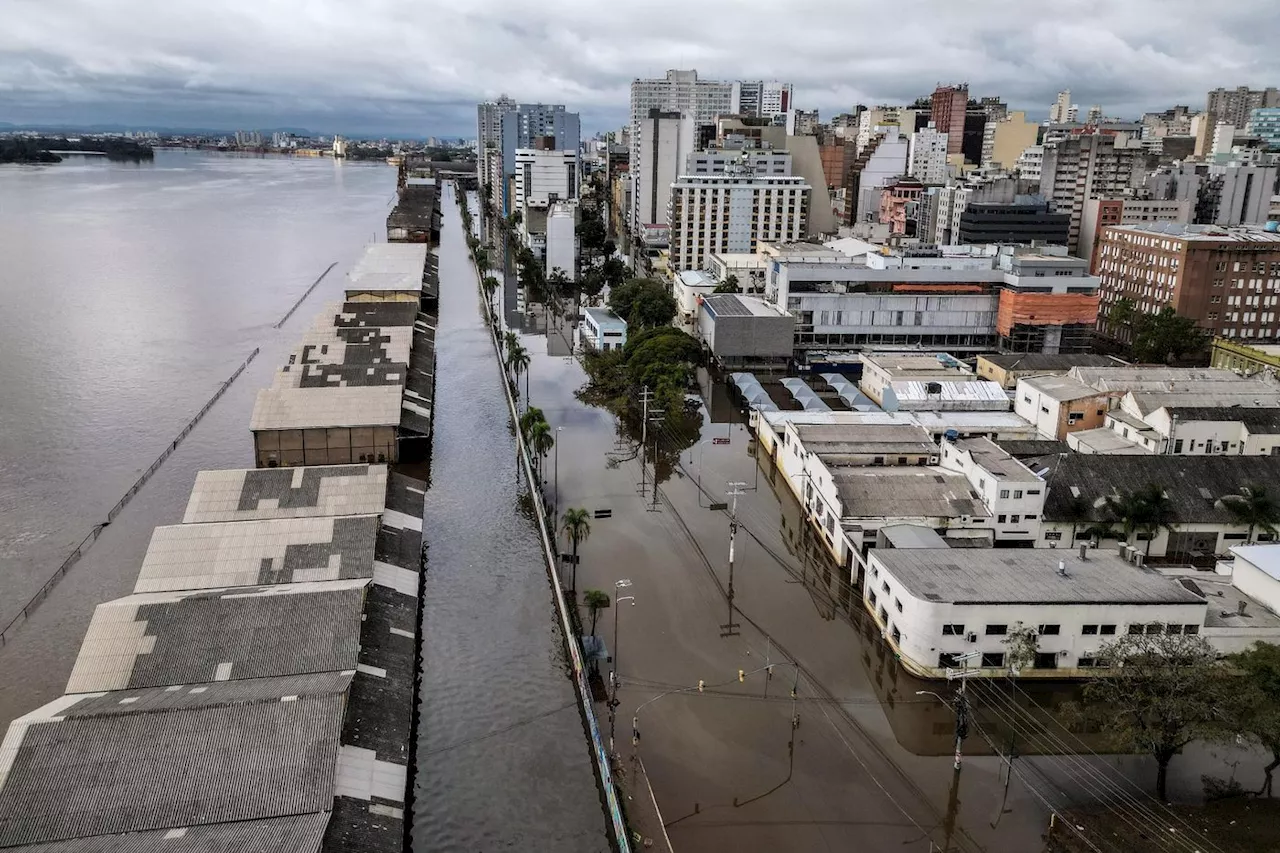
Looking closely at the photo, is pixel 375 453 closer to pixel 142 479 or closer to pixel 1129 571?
pixel 142 479

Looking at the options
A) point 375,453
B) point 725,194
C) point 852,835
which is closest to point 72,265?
point 725,194

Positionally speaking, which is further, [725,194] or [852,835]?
[725,194]

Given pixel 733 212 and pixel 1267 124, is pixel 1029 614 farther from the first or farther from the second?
pixel 1267 124

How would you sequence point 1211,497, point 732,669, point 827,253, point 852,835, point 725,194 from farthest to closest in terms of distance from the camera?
point 725,194 → point 827,253 → point 1211,497 → point 732,669 → point 852,835

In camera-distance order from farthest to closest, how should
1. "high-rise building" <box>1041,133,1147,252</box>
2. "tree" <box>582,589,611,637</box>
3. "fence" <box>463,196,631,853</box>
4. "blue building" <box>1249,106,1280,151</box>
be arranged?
"blue building" <box>1249,106,1280,151</box>, "high-rise building" <box>1041,133,1147,252</box>, "tree" <box>582,589,611,637</box>, "fence" <box>463,196,631,853</box>

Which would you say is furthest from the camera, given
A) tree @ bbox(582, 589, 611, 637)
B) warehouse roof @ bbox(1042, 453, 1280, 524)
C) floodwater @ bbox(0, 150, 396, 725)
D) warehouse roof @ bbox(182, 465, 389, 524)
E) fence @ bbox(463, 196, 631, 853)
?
warehouse roof @ bbox(1042, 453, 1280, 524)

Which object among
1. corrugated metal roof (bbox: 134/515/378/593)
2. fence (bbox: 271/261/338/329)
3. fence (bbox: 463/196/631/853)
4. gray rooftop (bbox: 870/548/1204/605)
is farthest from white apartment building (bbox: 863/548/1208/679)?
fence (bbox: 271/261/338/329)

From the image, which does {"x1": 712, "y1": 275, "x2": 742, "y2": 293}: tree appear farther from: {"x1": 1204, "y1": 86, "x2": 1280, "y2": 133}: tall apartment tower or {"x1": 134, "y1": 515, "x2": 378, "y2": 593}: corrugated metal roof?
{"x1": 1204, "y1": 86, "x2": 1280, "y2": 133}: tall apartment tower

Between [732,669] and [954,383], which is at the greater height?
[954,383]

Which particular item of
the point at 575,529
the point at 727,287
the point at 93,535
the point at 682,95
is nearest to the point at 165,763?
the point at 575,529
